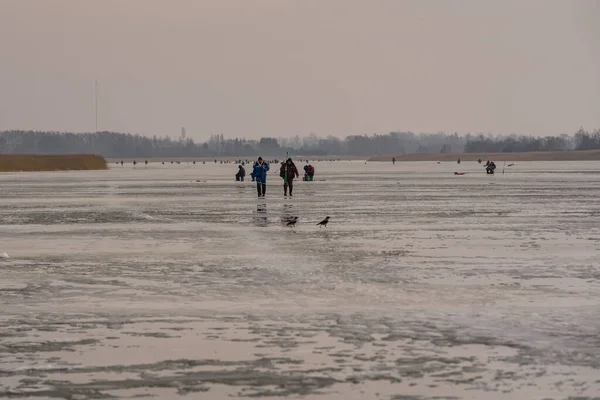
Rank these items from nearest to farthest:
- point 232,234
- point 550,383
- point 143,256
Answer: point 550,383, point 143,256, point 232,234

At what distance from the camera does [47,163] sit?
127m

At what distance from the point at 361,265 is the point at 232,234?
7543 mm

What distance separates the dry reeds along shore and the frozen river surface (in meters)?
101

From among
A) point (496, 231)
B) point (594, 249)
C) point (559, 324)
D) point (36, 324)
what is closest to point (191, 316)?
point (36, 324)

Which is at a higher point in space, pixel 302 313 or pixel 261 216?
pixel 302 313

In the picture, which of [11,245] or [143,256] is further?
[11,245]

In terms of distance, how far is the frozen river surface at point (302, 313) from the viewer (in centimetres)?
803

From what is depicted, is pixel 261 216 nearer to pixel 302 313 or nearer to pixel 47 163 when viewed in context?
pixel 302 313

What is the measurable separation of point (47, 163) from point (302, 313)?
119m

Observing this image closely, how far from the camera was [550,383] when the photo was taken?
793 centimetres

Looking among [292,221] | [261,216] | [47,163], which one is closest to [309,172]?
[261,216]

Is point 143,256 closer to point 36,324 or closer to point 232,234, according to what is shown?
point 232,234

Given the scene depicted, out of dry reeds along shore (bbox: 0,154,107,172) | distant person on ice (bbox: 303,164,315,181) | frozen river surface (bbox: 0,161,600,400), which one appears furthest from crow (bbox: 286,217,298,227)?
dry reeds along shore (bbox: 0,154,107,172)

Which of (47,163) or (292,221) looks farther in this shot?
(47,163)
